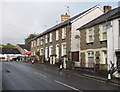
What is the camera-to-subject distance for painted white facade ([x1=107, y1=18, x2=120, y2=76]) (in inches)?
660

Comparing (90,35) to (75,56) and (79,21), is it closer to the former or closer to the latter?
(75,56)

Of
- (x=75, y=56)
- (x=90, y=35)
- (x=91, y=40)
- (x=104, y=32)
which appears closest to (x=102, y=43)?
(x=104, y=32)

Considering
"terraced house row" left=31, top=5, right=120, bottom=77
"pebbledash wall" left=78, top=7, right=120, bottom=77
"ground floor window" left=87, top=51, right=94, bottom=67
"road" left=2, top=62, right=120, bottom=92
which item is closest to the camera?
"road" left=2, top=62, right=120, bottom=92

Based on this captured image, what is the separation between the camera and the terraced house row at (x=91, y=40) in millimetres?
17344

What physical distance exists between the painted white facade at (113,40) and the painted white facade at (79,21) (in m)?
10.0

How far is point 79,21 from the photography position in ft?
95.5

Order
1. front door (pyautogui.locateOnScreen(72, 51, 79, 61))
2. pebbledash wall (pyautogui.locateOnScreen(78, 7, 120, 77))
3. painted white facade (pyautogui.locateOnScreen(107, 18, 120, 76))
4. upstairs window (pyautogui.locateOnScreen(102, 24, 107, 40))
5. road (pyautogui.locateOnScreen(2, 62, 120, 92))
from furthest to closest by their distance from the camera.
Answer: front door (pyautogui.locateOnScreen(72, 51, 79, 61)) < upstairs window (pyautogui.locateOnScreen(102, 24, 107, 40)) < pebbledash wall (pyautogui.locateOnScreen(78, 7, 120, 77)) < painted white facade (pyautogui.locateOnScreen(107, 18, 120, 76)) < road (pyautogui.locateOnScreen(2, 62, 120, 92))

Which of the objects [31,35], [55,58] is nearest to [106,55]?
[55,58]

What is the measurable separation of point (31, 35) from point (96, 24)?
80.3 metres

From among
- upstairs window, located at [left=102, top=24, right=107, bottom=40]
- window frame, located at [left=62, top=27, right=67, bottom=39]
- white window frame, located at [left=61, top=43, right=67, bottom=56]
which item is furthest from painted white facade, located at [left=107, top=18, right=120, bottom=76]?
white window frame, located at [left=61, top=43, right=67, bottom=56]

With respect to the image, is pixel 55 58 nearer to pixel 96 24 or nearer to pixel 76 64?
pixel 76 64

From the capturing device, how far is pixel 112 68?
16.1 m

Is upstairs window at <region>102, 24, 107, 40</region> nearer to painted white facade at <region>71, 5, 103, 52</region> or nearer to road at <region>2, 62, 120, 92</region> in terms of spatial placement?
road at <region>2, 62, 120, 92</region>

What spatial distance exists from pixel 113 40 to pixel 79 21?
1258 centimetres
